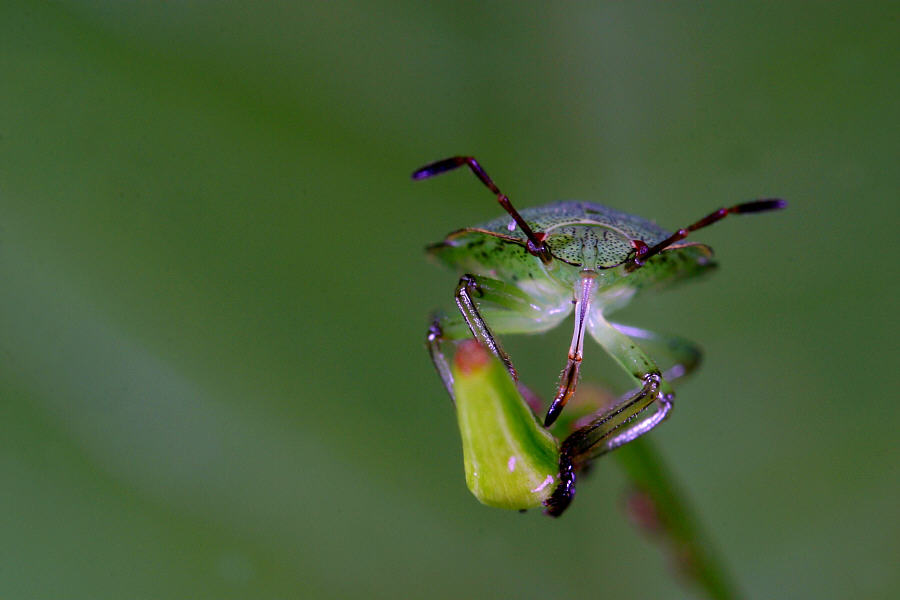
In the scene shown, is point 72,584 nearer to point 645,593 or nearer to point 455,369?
point 455,369

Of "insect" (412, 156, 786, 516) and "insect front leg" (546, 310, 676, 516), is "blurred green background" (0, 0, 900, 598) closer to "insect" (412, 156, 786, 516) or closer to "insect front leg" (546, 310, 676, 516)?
"insect" (412, 156, 786, 516)

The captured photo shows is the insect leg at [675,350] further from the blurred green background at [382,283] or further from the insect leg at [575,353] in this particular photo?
the blurred green background at [382,283]

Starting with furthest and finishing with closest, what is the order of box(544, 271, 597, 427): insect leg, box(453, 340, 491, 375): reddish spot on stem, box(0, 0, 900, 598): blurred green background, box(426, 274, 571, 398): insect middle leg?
box(0, 0, 900, 598): blurred green background < box(426, 274, 571, 398): insect middle leg < box(544, 271, 597, 427): insect leg < box(453, 340, 491, 375): reddish spot on stem

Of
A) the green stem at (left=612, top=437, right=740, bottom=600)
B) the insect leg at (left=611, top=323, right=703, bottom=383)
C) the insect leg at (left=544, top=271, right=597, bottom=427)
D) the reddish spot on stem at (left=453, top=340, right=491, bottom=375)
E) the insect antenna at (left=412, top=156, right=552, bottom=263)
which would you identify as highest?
the insect antenna at (left=412, top=156, right=552, bottom=263)

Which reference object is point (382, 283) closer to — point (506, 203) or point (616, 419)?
point (506, 203)

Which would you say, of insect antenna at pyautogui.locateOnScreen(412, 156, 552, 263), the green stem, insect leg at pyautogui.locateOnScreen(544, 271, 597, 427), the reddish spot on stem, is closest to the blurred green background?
the green stem

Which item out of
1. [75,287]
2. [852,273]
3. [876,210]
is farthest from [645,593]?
[75,287]

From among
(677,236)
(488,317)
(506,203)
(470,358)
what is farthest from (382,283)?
(470,358)

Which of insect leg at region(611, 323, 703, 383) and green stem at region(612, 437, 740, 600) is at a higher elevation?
insect leg at region(611, 323, 703, 383)
